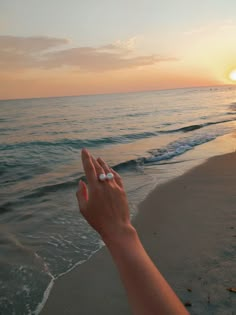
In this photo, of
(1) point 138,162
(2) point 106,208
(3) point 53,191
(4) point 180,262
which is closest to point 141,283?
(2) point 106,208

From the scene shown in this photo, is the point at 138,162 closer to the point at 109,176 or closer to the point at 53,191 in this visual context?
the point at 53,191

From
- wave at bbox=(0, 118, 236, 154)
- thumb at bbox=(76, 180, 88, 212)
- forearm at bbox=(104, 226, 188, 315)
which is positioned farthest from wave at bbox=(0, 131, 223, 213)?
forearm at bbox=(104, 226, 188, 315)

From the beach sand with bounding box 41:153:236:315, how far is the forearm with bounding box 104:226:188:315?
2.15 metres

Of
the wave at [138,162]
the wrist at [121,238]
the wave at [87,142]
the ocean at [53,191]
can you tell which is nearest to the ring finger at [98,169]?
the wrist at [121,238]

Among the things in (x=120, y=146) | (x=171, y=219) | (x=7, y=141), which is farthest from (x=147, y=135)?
(x=171, y=219)

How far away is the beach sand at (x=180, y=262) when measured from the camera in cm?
326

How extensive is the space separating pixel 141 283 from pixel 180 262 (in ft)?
10.00

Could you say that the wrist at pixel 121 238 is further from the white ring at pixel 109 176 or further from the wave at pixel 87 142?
the wave at pixel 87 142

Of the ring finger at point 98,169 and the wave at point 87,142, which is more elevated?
the ring finger at point 98,169

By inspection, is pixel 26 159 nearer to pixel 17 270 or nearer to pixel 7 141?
pixel 7 141

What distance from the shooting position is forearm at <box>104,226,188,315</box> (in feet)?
3.51

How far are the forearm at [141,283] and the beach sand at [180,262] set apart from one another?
215 centimetres

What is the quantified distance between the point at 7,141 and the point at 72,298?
16582 millimetres

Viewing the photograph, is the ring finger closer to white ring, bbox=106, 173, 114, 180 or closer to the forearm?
white ring, bbox=106, 173, 114, 180
